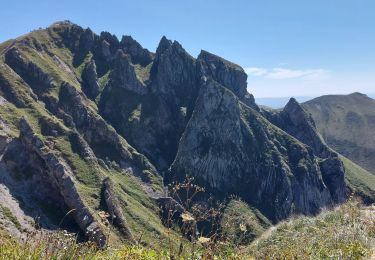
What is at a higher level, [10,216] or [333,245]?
[333,245]

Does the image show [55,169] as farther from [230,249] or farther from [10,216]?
[230,249]

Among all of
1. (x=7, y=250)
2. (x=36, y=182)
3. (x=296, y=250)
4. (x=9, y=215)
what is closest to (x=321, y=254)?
(x=296, y=250)

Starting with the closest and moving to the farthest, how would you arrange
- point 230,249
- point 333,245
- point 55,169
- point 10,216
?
point 230,249 < point 333,245 < point 10,216 < point 55,169

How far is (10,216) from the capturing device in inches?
5792

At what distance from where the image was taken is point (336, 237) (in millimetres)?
12484

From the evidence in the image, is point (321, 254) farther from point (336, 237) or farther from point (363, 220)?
point (363, 220)

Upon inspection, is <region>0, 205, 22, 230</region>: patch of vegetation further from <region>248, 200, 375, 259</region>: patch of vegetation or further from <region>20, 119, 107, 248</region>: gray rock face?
<region>248, 200, 375, 259</region>: patch of vegetation

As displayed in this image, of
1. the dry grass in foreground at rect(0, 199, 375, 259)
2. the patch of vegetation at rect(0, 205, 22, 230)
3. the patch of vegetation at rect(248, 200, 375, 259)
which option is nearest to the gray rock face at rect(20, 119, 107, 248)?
the patch of vegetation at rect(0, 205, 22, 230)

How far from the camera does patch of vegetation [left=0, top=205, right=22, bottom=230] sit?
144500mm

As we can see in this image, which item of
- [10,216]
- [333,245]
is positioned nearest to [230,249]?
[333,245]

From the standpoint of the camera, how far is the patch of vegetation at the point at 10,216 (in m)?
144

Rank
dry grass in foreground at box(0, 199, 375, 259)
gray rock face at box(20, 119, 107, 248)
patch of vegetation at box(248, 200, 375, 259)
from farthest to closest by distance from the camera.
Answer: gray rock face at box(20, 119, 107, 248)
patch of vegetation at box(248, 200, 375, 259)
dry grass in foreground at box(0, 199, 375, 259)

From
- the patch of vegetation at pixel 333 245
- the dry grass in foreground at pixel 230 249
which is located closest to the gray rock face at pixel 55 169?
the patch of vegetation at pixel 333 245

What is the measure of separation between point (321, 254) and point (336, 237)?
3.54ft
